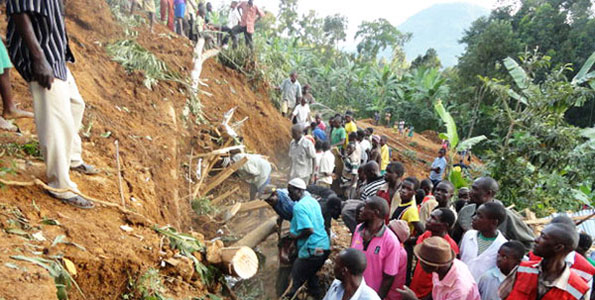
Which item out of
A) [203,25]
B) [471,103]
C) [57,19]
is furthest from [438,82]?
[57,19]

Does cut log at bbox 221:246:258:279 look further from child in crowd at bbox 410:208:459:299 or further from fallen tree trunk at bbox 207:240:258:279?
child in crowd at bbox 410:208:459:299

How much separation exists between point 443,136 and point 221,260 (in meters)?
7.64

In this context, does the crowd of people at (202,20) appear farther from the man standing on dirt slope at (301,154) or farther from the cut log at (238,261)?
the cut log at (238,261)

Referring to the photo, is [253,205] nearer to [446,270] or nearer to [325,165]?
[325,165]

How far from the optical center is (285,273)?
470 centimetres

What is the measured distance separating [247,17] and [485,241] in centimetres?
944

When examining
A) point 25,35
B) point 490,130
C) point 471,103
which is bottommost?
point 490,130

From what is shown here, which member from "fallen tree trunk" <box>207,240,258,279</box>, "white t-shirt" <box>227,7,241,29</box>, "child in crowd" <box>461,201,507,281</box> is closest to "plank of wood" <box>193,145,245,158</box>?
"fallen tree trunk" <box>207,240,258,279</box>

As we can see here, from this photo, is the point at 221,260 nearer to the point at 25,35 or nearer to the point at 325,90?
the point at 25,35

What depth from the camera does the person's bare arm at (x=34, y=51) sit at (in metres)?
2.88

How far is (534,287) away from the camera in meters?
2.57

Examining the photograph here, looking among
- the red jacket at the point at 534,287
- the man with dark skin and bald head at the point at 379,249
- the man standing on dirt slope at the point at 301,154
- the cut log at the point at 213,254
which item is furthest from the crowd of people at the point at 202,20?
the red jacket at the point at 534,287

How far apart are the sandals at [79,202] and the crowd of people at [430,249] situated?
1973 mm

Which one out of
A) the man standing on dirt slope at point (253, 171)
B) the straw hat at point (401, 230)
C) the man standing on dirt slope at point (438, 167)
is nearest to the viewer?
the straw hat at point (401, 230)
